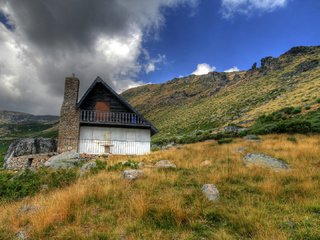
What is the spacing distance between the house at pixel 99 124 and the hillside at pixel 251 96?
19.8m

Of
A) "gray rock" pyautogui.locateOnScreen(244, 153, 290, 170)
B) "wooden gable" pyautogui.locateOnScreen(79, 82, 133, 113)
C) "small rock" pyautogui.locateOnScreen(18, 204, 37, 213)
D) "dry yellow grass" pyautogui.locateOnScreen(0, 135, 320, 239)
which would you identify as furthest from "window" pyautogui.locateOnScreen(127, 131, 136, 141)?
"small rock" pyautogui.locateOnScreen(18, 204, 37, 213)

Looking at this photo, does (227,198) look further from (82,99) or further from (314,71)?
(314,71)

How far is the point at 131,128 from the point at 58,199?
1773cm

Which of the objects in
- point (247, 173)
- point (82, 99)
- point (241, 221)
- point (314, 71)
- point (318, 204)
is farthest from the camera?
point (314, 71)

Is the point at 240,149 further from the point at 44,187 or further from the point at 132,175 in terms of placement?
the point at 44,187

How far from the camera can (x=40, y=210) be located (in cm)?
727

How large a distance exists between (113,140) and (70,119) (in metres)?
4.49

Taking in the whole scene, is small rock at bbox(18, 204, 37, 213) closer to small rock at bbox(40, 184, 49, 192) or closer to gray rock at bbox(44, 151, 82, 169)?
small rock at bbox(40, 184, 49, 192)

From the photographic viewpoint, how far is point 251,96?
65.3 m

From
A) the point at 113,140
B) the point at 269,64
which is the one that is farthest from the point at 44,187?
the point at 269,64

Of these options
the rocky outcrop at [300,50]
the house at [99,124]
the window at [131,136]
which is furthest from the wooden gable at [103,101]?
the rocky outcrop at [300,50]

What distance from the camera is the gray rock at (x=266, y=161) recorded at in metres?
12.4

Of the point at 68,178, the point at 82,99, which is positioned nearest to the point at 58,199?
the point at 68,178

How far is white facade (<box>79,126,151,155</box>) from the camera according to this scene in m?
24.4
